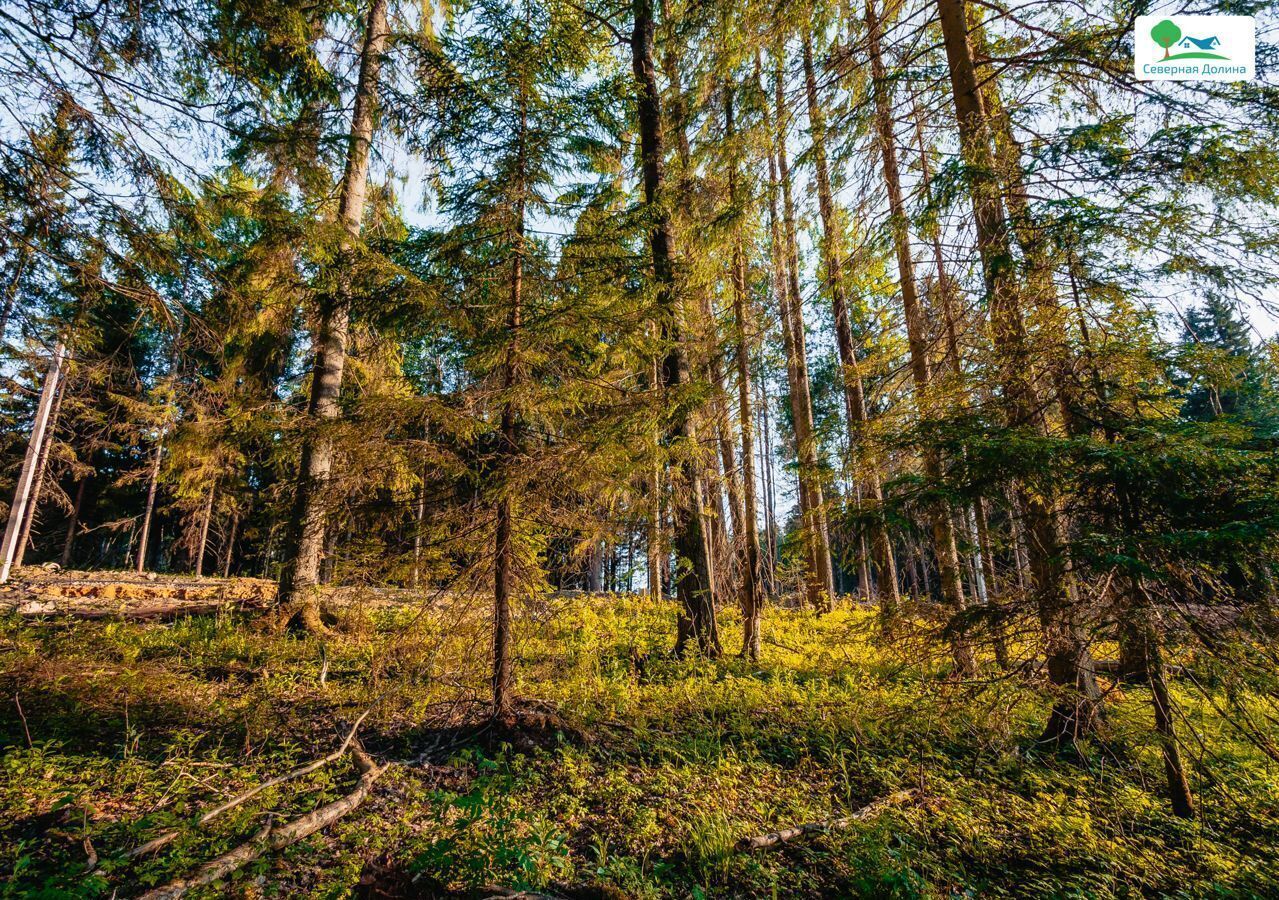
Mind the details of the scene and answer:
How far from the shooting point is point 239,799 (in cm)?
309

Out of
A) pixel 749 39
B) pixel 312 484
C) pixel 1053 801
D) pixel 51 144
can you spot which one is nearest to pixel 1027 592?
pixel 1053 801

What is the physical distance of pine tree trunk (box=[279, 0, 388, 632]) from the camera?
15.3ft

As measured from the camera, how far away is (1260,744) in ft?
8.87

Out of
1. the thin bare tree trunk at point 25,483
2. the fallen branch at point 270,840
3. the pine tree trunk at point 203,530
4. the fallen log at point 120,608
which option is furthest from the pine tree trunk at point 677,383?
the pine tree trunk at point 203,530

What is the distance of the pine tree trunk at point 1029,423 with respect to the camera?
3221 millimetres

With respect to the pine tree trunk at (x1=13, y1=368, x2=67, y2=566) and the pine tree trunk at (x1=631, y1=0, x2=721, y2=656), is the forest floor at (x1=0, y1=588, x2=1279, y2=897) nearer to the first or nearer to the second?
the pine tree trunk at (x1=631, y1=0, x2=721, y2=656)

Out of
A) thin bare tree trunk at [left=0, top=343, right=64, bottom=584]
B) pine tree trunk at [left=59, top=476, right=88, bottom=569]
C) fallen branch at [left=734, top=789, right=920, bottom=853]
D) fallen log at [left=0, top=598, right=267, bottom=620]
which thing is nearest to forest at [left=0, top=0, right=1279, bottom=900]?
fallen branch at [left=734, top=789, right=920, bottom=853]

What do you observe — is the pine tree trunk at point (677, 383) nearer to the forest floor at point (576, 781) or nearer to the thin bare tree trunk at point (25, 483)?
the forest floor at point (576, 781)

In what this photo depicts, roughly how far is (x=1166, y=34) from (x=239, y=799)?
9.00 metres

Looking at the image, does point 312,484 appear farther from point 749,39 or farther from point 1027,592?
point 749,39

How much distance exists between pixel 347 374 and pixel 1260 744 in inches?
454

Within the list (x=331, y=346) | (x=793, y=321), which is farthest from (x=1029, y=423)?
(x=331, y=346)

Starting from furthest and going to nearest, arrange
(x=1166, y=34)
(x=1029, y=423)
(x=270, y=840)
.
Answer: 1. (x=1166, y=34)
2. (x=1029, y=423)
3. (x=270, y=840)

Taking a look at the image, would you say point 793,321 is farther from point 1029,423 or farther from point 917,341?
point 1029,423
